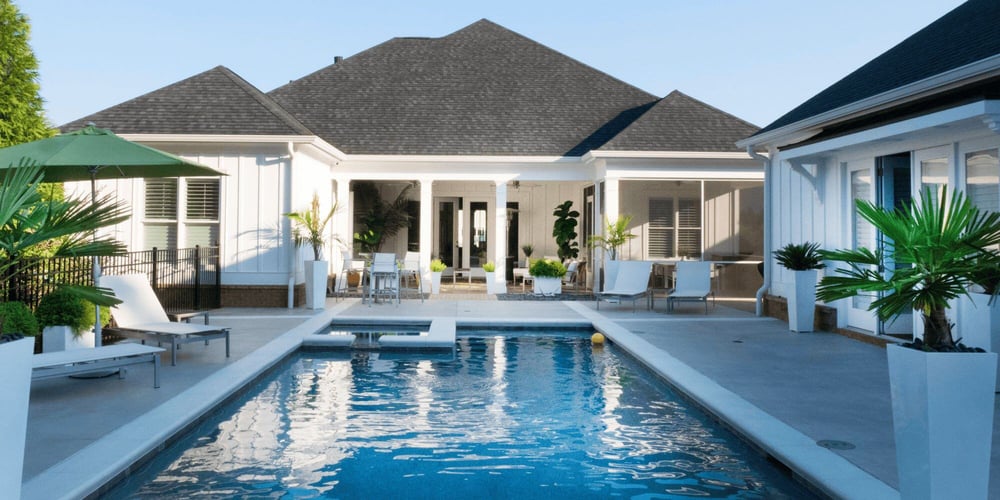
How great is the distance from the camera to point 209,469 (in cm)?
488

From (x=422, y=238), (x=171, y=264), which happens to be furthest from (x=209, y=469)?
(x=422, y=238)

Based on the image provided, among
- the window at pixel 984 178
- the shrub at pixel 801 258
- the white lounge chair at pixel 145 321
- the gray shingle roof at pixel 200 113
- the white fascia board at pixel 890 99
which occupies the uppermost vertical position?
the gray shingle roof at pixel 200 113

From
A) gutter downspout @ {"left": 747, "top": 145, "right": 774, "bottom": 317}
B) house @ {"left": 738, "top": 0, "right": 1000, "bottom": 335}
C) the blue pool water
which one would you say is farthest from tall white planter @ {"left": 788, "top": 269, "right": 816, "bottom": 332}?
the blue pool water

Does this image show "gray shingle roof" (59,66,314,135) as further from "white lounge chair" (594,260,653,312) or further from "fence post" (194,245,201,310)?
"white lounge chair" (594,260,653,312)

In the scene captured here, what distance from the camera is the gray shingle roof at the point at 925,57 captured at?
26.5 ft

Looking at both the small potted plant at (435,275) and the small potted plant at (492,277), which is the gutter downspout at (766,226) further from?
the small potted plant at (435,275)

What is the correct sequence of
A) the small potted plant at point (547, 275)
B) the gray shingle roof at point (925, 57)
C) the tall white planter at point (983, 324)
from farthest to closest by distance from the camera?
the small potted plant at point (547, 275) < the gray shingle roof at point (925, 57) < the tall white planter at point (983, 324)

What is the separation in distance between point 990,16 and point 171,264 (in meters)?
13.1

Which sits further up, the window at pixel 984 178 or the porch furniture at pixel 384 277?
the window at pixel 984 178

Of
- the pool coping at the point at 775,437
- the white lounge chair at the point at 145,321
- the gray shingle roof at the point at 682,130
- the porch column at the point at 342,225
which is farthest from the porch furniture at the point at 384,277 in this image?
the pool coping at the point at 775,437

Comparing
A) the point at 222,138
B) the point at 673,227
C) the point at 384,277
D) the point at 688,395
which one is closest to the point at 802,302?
the point at 688,395

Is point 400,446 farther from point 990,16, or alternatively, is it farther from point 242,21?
point 242,21

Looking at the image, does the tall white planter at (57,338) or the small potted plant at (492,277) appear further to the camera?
the small potted plant at (492,277)

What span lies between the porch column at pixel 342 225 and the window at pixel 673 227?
24.4 ft
